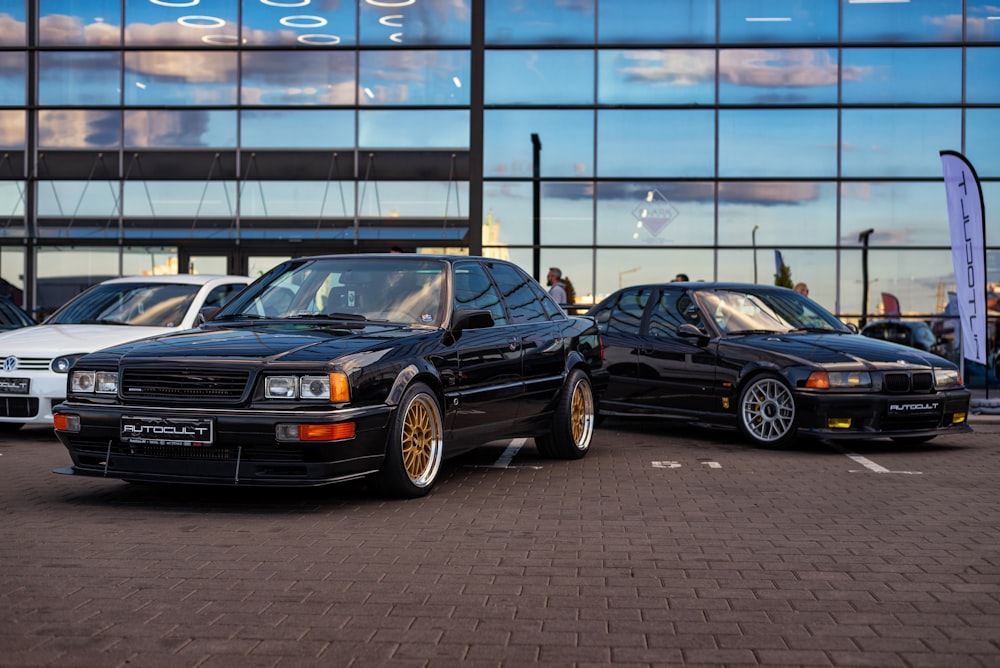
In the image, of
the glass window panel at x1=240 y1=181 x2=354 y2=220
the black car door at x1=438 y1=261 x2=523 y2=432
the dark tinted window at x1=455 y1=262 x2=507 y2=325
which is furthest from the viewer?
the glass window panel at x1=240 y1=181 x2=354 y2=220

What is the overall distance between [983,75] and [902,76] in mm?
1401

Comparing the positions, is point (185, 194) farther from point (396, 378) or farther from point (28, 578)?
point (28, 578)

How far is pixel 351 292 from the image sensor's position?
27.1ft

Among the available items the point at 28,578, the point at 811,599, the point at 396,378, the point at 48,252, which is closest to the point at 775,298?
the point at 396,378

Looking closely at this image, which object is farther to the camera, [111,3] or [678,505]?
[111,3]

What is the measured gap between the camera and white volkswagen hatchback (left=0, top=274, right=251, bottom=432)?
10.9 metres

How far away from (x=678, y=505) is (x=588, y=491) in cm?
77

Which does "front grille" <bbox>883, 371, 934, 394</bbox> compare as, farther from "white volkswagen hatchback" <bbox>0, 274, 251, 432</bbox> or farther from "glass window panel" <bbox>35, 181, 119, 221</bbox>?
"glass window panel" <bbox>35, 181, 119, 221</bbox>

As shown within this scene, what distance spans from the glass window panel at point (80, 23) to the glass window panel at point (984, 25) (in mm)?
15333

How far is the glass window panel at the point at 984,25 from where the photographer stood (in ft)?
71.8

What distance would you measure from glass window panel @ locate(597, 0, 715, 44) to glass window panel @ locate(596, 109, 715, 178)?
1314 millimetres

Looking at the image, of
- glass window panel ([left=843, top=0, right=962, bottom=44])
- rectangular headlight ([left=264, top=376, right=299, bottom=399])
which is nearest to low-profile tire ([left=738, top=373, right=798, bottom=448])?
rectangular headlight ([left=264, top=376, right=299, bottom=399])

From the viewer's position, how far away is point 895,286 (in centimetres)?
2175

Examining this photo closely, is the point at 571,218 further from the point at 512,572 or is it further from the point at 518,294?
the point at 512,572
